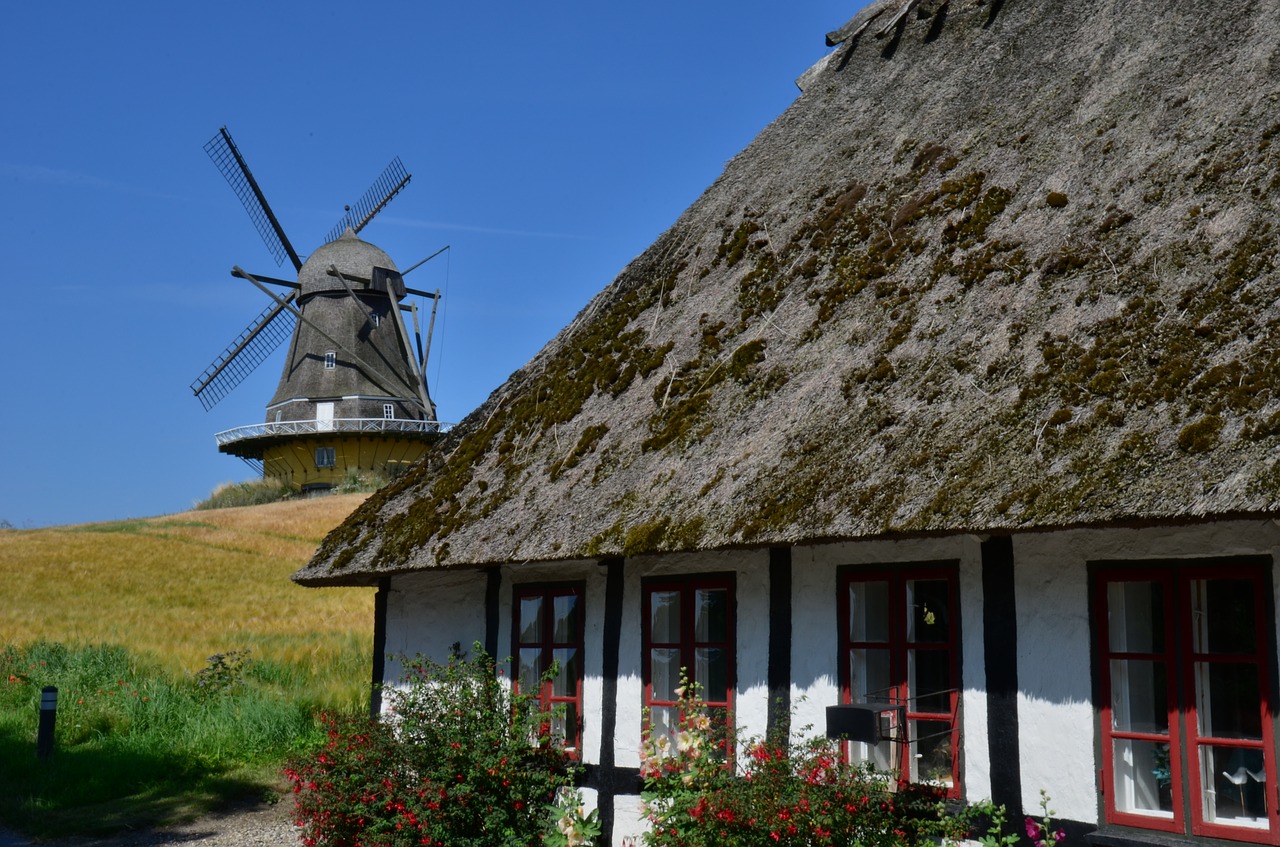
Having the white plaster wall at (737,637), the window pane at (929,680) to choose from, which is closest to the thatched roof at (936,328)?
the white plaster wall at (737,637)

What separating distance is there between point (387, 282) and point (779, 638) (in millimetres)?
36022

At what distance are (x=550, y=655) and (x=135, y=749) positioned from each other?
610 cm

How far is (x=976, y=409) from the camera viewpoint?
6.21m

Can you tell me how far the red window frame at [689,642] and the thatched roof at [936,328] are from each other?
0.68m

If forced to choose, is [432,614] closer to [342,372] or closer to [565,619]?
[565,619]

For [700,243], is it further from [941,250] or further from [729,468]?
[729,468]

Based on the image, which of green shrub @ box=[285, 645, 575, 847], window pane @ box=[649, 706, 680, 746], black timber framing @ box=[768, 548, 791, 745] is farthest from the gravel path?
black timber framing @ box=[768, 548, 791, 745]

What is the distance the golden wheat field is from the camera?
57.4 ft

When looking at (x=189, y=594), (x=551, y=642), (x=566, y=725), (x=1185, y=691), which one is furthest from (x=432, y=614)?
(x=189, y=594)

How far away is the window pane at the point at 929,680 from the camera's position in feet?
21.3

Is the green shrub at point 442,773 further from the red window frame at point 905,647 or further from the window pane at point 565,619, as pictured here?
the red window frame at point 905,647

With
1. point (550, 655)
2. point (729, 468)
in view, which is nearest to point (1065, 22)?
point (729, 468)

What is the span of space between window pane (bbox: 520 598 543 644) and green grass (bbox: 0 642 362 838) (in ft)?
13.3

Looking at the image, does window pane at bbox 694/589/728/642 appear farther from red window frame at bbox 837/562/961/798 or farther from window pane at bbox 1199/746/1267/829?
window pane at bbox 1199/746/1267/829
